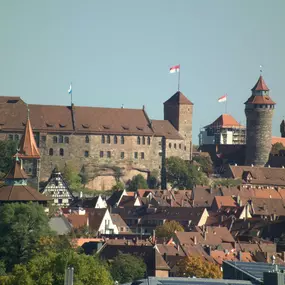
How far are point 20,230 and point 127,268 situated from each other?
8802mm

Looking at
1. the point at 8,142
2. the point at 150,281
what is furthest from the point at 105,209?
the point at 150,281

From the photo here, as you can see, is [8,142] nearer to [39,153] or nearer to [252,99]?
[39,153]

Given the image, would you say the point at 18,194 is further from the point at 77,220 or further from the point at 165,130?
the point at 165,130

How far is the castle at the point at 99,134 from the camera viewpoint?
499 feet

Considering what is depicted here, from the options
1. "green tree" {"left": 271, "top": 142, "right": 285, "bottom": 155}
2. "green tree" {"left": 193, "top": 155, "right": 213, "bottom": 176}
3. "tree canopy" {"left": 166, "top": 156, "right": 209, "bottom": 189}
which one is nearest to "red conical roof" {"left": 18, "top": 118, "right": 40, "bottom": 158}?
"tree canopy" {"left": 166, "top": 156, "right": 209, "bottom": 189}

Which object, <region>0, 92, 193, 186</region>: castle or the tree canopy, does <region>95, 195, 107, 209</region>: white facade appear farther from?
the tree canopy

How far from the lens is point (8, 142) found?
147m

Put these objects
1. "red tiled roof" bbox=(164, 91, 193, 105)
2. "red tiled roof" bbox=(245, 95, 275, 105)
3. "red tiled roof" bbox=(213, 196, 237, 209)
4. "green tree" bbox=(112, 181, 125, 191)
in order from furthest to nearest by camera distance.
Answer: "red tiled roof" bbox=(245, 95, 275, 105)
"red tiled roof" bbox=(164, 91, 193, 105)
"green tree" bbox=(112, 181, 125, 191)
"red tiled roof" bbox=(213, 196, 237, 209)

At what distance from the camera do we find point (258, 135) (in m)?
164

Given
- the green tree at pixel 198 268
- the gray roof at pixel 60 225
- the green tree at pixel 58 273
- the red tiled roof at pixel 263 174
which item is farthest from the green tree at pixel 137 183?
the green tree at pixel 58 273

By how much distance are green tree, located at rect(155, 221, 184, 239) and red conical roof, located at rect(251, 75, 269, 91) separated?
4413 cm

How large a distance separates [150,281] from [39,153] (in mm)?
87842

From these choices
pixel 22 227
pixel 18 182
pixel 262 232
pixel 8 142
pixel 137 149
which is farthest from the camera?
pixel 137 149

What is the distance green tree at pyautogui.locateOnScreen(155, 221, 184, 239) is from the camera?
393 feet
